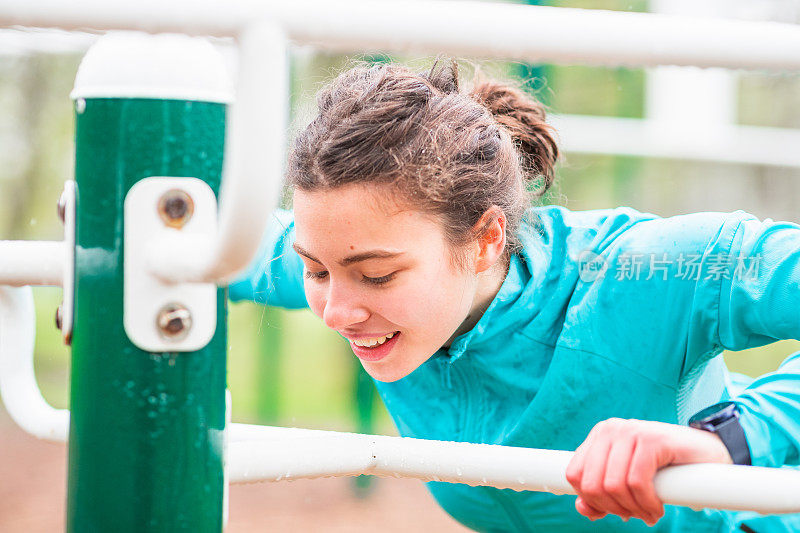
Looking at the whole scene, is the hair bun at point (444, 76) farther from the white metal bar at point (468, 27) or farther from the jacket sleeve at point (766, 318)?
the white metal bar at point (468, 27)

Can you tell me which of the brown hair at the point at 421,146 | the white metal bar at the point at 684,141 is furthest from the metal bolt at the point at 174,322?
the white metal bar at the point at 684,141

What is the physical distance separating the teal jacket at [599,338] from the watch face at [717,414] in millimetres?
60

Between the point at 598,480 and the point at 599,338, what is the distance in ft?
0.96

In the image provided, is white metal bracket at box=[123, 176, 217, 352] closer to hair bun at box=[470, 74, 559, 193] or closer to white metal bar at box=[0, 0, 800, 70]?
white metal bar at box=[0, 0, 800, 70]

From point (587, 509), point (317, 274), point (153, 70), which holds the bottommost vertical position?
point (587, 509)

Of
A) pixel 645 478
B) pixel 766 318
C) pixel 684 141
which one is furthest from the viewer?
pixel 684 141

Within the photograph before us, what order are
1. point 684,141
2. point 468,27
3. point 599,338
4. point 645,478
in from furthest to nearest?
1. point 684,141
2. point 599,338
3. point 645,478
4. point 468,27

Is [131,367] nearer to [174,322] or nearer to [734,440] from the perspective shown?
[174,322]

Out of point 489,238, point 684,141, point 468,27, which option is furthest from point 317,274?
point 684,141

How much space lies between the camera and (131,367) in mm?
344

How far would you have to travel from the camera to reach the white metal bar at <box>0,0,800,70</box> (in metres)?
0.30

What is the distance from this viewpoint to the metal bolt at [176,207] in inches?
13.4

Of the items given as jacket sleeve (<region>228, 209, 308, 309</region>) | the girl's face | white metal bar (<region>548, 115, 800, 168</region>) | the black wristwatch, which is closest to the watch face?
the black wristwatch

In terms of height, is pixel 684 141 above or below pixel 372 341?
above
